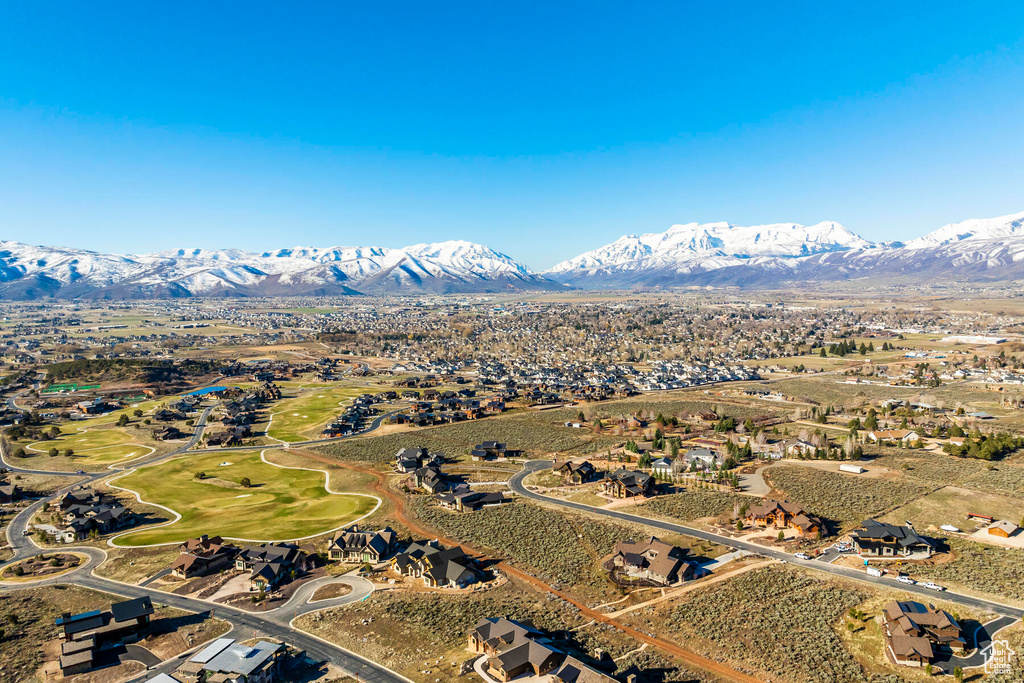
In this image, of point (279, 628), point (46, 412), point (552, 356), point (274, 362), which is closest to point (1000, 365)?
point (552, 356)

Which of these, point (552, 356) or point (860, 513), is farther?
point (552, 356)

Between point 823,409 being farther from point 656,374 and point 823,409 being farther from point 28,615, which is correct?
point 28,615

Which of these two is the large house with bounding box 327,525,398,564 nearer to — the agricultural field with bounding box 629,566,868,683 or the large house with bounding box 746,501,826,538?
the agricultural field with bounding box 629,566,868,683

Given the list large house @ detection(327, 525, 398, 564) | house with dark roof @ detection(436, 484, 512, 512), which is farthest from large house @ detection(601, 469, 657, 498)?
large house @ detection(327, 525, 398, 564)

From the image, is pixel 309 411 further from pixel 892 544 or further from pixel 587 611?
pixel 892 544

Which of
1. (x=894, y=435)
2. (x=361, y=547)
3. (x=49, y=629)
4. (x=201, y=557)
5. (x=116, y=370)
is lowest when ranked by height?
(x=894, y=435)

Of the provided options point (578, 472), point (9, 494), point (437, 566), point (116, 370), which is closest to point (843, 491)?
point (578, 472)
